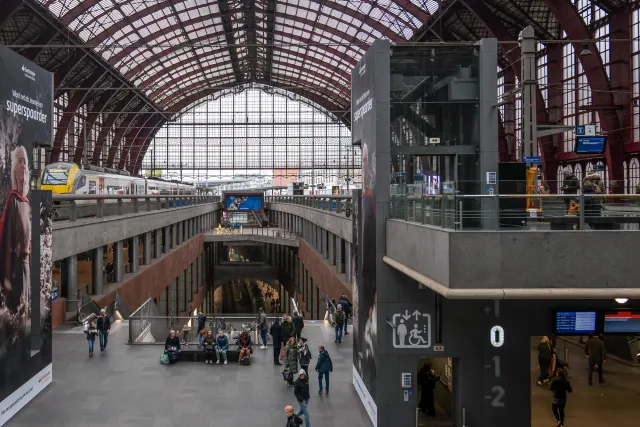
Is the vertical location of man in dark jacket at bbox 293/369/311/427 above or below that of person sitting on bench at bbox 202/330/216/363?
above

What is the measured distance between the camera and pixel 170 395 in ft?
42.2

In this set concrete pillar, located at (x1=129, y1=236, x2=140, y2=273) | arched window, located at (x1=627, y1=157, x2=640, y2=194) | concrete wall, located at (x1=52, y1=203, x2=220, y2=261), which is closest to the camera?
concrete wall, located at (x1=52, y1=203, x2=220, y2=261)

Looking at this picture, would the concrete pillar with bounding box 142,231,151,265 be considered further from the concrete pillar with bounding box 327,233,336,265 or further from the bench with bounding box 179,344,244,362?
the bench with bounding box 179,344,244,362

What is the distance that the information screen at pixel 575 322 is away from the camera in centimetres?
986

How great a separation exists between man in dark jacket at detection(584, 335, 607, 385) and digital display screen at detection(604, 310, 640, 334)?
358 centimetres

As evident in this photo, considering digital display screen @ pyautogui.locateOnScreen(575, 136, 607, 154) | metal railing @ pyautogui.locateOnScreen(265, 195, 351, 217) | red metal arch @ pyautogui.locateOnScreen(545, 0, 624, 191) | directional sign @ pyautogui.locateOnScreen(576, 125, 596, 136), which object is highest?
red metal arch @ pyautogui.locateOnScreen(545, 0, 624, 191)

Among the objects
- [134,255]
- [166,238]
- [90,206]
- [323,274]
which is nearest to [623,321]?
[90,206]

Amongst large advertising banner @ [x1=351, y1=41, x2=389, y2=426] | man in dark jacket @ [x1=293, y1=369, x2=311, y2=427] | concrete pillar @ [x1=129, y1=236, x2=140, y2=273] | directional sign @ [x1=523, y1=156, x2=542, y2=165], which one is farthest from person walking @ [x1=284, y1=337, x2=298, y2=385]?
concrete pillar @ [x1=129, y1=236, x2=140, y2=273]

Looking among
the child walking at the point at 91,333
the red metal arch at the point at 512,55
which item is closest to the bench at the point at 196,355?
the child walking at the point at 91,333

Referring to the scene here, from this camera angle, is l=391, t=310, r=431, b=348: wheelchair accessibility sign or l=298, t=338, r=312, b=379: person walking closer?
l=391, t=310, r=431, b=348: wheelchair accessibility sign

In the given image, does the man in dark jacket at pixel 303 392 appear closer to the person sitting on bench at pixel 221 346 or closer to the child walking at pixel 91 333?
the person sitting on bench at pixel 221 346

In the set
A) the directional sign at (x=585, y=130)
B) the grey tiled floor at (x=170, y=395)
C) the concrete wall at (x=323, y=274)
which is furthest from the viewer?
the concrete wall at (x=323, y=274)

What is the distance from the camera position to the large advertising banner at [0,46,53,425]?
429 inches

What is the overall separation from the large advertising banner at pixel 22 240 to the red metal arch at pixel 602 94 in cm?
2785
